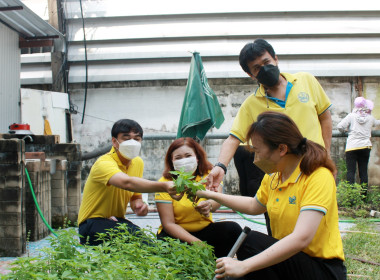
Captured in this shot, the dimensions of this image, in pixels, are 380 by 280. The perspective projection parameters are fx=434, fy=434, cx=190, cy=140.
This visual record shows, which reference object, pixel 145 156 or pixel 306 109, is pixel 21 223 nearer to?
pixel 306 109

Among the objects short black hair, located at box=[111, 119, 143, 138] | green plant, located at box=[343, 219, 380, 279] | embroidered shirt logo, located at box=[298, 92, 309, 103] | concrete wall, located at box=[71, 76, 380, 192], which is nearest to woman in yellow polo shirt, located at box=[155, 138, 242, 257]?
short black hair, located at box=[111, 119, 143, 138]

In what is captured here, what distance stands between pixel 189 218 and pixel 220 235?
0.29 metres

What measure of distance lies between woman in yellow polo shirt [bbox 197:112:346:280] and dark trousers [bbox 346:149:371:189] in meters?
5.16

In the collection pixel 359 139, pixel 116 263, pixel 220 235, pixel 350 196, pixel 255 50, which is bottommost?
pixel 350 196

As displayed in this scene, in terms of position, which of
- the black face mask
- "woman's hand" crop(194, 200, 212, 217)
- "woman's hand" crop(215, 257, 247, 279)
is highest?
the black face mask

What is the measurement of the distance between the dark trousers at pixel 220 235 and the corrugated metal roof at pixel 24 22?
4.96 meters

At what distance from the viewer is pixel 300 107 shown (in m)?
3.29

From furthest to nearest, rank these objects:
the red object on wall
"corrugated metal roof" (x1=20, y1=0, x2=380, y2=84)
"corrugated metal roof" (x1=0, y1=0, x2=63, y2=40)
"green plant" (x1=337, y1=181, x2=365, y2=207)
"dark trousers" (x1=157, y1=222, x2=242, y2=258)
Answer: "corrugated metal roof" (x1=20, y1=0, x2=380, y2=84) → "corrugated metal roof" (x1=0, y1=0, x2=63, y2=40) → "green plant" (x1=337, y1=181, x2=365, y2=207) → the red object on wall → "dark trousers" (x1=157, y1=222, x2=242, y2=258)

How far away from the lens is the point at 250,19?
8.67 metres

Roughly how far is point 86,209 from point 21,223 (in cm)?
98

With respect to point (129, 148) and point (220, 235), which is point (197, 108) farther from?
point (220, 235)

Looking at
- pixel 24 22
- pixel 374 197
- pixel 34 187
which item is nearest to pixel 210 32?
pixel 24 22

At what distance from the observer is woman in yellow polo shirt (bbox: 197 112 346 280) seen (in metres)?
2.23

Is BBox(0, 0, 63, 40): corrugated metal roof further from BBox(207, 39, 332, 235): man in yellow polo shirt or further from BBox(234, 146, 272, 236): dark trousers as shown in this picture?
BBox(207, 39, 332, 235): man in yellow polo shirt
